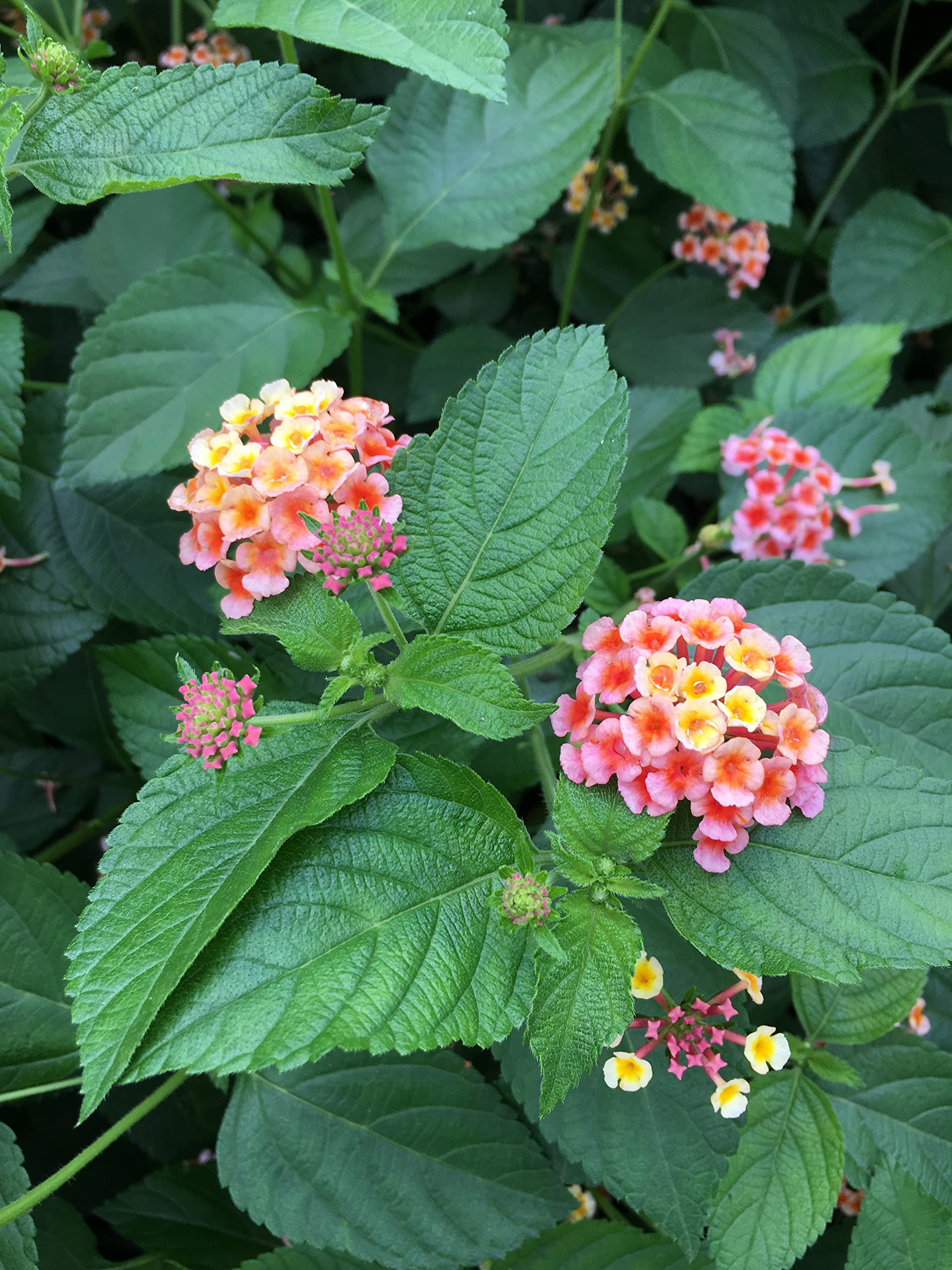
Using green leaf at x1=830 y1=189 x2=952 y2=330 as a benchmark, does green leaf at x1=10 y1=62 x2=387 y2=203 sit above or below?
above

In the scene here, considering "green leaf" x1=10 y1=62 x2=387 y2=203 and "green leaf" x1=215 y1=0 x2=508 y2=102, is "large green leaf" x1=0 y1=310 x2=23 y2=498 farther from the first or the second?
"green leaf" x1=215 y1=0 x2=508 y2=102

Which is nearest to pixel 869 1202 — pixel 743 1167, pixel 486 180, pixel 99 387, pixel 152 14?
pixel 743 1167

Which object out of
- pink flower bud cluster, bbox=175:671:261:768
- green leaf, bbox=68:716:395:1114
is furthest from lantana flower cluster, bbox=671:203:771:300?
pink flower bud cluster, bbox=175:671:261:768

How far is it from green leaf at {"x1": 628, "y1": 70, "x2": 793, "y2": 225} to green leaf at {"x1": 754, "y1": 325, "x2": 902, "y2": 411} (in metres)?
0.24

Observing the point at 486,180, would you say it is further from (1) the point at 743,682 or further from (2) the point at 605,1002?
(2) the point at 605,1002

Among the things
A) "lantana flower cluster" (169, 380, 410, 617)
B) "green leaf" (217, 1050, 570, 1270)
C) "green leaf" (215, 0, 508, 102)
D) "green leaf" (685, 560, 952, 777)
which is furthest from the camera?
"green leaf" (685, 560, 952, 777)

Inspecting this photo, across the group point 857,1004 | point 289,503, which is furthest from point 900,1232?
point 289,503

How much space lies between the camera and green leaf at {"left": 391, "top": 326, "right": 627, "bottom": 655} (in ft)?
3.20

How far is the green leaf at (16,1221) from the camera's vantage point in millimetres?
1041

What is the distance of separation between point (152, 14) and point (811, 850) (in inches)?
92.4

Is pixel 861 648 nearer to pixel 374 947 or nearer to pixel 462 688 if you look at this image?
pixel 462 688

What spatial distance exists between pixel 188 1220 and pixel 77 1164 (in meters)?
0.36

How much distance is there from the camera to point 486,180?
5.26ft

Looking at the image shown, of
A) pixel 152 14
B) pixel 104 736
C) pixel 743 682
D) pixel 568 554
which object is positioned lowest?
pixel 104 736
